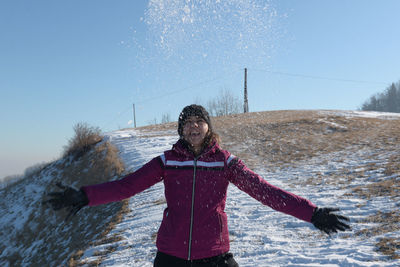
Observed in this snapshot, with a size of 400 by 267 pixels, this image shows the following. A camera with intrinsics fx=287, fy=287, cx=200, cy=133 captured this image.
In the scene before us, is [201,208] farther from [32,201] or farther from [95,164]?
[32,201]

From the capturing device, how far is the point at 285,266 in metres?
4.16

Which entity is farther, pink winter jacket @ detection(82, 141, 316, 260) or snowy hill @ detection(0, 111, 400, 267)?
snowy hill @ detection(0, 111, 400, 267)

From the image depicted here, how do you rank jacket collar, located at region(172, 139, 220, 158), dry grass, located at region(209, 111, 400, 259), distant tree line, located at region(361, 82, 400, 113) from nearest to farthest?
jacket collar, located at region(172, 139, 220, 158) < dry grass, located at region(209, 111, 400, 259) < distant tree line, located at region(361, 82, 400, 113)

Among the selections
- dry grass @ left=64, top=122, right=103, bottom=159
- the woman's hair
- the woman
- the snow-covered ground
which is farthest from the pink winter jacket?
dry grass @ left=64, top=122, right=103, bottom=159

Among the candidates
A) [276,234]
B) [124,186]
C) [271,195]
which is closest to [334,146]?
[276,234]

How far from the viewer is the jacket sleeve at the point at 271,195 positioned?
2209 millimetres

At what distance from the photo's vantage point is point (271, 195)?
2.26m

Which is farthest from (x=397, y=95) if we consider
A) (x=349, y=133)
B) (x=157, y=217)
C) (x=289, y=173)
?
(x=157, y=217)

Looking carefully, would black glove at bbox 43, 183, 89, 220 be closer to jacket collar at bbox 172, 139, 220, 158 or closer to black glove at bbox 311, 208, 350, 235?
jacket collar at bbox 172, 139, 220, 158

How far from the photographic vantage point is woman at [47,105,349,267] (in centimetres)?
218

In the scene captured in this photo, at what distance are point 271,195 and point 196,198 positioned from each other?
59 cm

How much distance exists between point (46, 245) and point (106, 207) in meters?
2.59

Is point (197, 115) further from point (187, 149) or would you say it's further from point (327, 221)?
point (327, 221)

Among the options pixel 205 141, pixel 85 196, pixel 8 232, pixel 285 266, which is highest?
pixel 205 141
